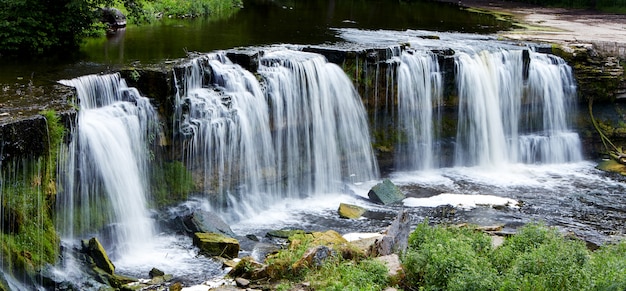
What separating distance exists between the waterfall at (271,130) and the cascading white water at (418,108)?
1.38 m

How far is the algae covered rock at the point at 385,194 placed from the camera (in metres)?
19.3

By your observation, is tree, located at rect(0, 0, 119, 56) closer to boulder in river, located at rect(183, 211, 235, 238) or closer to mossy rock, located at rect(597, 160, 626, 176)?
boulder in river, located at rect(183, 211, 235, 238)

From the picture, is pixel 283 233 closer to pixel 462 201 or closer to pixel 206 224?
pixel 206 224

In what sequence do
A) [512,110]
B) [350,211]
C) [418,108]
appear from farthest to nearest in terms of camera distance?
[512,110] → [418,108] → [350,211]

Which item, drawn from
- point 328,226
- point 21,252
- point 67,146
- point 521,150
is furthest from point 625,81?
point 21,252

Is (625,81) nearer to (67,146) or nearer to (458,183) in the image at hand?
(458,183)

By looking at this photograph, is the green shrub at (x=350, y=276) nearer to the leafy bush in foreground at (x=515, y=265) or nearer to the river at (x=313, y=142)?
the leafy bush in foreground at (x=515, y=265)

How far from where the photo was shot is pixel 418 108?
2292 cm

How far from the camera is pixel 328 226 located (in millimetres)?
17422

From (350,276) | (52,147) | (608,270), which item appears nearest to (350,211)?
(350,276)

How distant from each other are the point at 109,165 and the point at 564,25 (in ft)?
77.3

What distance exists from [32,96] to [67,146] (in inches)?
74.4

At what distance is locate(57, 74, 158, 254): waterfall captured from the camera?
50.2 ft

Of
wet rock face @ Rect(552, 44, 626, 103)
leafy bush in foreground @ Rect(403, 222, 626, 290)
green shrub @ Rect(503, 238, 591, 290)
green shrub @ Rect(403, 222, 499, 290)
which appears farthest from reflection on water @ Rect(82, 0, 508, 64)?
green shrub @ Rect(503, 238, 591, 290)
